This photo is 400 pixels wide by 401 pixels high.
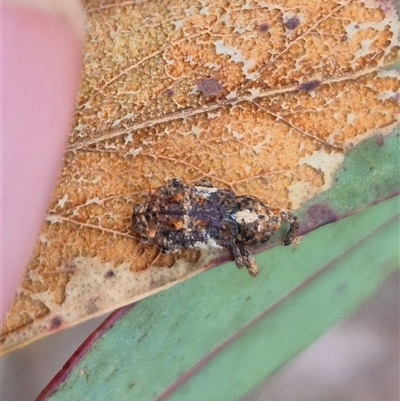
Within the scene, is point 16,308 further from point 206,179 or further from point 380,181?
point 380,181

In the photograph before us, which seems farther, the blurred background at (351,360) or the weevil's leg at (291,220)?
the blurred background at (351,360)

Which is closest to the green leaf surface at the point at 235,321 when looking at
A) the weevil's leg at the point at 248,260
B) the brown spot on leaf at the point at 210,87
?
the weevil's leg at the point at 248,260

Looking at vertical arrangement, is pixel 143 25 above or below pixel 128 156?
above

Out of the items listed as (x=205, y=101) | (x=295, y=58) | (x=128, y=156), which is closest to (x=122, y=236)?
(x=128, y=156)

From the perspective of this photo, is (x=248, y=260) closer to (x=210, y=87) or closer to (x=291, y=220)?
(x=291, y=220)

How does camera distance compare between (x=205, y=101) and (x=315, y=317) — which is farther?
(x=315, y=317)

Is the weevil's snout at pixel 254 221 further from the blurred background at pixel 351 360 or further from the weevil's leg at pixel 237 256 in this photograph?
the blurred background at pixel 351 360

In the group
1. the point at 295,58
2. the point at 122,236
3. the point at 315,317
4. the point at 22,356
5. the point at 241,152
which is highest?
the point at 295,58
